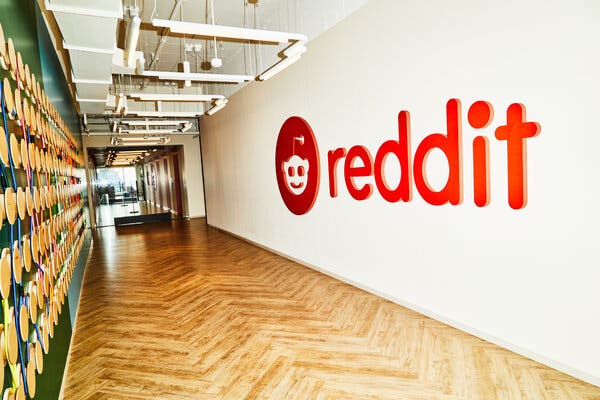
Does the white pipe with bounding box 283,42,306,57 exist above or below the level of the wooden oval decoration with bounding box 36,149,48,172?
above

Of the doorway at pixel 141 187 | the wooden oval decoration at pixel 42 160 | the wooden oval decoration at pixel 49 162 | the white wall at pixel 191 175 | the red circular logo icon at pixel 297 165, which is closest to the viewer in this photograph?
the wooden oval decoration at pixel 42 160

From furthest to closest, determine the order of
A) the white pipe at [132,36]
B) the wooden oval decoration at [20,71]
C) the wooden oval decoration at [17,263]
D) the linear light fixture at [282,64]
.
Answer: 1. the linear light fixture at [282,64]
2. the white pipe at [132,36]
3. the wooden oval decoration at [20,71]
4. the wooden oval decoration at [17,263]

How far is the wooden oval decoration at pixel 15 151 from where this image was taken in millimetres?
1699

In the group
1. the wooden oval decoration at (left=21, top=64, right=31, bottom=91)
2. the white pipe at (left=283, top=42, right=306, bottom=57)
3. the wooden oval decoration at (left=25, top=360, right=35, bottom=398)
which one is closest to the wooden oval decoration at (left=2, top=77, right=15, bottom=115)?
the wooden oval decoration at (left=21, top=64, right=31, bottom=91)

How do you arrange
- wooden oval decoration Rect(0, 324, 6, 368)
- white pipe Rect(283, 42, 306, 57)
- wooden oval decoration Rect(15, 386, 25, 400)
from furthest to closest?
white pipe Rect(283, 42, 306, 57)
wooden oval decoration Rect(15, 386, 25, 400)
wooden oval decoration Rect(0, 324, 6, 368)

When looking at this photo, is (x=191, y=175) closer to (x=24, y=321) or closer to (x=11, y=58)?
(x=11, y=58)

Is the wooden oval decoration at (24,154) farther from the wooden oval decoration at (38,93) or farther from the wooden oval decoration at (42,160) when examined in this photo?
the wooden oval decoration at (38,93)

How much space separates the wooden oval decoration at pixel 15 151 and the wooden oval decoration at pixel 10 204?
0.57 ft

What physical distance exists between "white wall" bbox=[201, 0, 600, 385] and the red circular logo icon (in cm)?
21

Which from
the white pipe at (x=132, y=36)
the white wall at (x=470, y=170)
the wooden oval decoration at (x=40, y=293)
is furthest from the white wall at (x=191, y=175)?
the wooden oval decoration at (x=40, y=293)

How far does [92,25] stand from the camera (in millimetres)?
3551

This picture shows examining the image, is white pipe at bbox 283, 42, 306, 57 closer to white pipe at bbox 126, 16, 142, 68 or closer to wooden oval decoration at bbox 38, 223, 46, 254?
white pipe at bbox 126, 16, 142, 68

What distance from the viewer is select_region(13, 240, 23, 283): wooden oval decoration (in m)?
1.64

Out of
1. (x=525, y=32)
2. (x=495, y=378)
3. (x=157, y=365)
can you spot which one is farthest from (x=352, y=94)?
(x=157, y=365)
